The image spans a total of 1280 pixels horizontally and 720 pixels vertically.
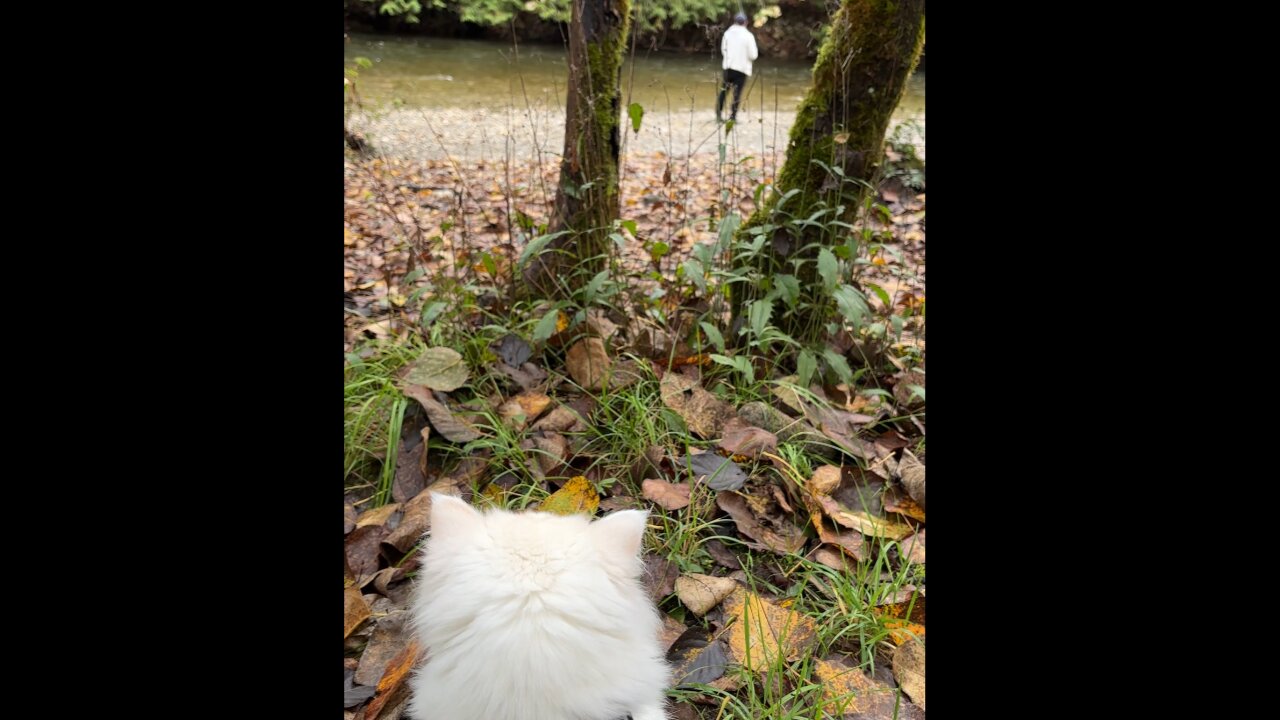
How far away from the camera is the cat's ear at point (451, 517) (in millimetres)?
1392

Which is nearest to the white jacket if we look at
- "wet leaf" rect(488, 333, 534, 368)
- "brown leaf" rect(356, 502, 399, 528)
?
"wet leaf" rect(488, 333, 534, 368)

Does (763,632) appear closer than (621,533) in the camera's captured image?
No

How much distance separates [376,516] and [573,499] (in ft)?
2.00

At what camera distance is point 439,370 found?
8.57ft

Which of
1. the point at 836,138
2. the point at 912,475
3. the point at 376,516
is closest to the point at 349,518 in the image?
the point at 376,516

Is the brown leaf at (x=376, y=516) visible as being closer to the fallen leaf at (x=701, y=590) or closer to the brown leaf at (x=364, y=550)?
the brown leaf at (x=364, y=550)

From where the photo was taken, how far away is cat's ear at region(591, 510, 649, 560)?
1.37 m

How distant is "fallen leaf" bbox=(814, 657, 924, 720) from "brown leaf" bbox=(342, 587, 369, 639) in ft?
3.77

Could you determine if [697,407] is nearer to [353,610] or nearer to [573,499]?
[573,499]

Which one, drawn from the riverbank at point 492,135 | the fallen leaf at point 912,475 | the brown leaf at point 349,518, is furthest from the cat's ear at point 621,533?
the riverbank at point 492,135

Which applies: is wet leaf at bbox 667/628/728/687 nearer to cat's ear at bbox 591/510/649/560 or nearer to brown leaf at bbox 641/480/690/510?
brown leaf at bbox 641/480/690/510

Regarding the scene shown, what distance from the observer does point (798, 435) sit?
7.88 feet
